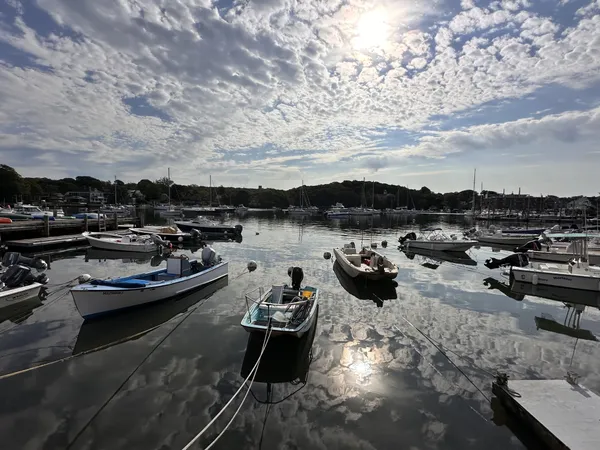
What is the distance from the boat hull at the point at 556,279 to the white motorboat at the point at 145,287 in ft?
55.3

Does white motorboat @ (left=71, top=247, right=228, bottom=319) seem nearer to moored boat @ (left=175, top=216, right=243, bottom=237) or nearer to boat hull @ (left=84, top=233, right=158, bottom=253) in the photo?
boat hull @ (left=84, top=233, right=158, bottom=253)

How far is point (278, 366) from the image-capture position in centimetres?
902

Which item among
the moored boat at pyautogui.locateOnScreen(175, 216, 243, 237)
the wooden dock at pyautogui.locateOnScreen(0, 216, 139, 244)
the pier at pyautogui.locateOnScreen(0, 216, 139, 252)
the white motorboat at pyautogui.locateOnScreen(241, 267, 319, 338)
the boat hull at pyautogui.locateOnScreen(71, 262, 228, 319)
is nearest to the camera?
the white motorboat at pyautogui.locateOnScreen(241, 267, 319, 338)

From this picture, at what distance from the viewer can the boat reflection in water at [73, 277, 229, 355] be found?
10.3 meters

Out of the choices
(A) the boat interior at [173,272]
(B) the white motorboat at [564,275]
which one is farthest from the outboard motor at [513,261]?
(A) the boat interior at [173,272]

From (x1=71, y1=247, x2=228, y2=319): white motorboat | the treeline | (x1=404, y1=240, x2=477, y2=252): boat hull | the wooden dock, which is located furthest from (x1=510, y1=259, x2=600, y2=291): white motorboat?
the treeline

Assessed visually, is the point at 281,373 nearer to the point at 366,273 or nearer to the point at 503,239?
the point at 366,273

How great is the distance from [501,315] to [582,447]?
9107 millimetres

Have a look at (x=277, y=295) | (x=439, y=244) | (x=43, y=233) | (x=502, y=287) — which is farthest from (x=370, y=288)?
(x=43, y=233)

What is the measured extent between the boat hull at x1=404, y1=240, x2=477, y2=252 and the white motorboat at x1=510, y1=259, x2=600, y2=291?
12.5 m

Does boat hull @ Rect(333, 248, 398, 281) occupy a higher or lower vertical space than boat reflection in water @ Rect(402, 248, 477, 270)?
higher

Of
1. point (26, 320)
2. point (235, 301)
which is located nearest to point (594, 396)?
point (235, 301)

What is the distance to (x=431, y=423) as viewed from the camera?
6898 millimetres

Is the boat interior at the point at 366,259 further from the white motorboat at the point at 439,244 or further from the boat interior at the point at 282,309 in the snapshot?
the white motorboat at the point at 439,244
